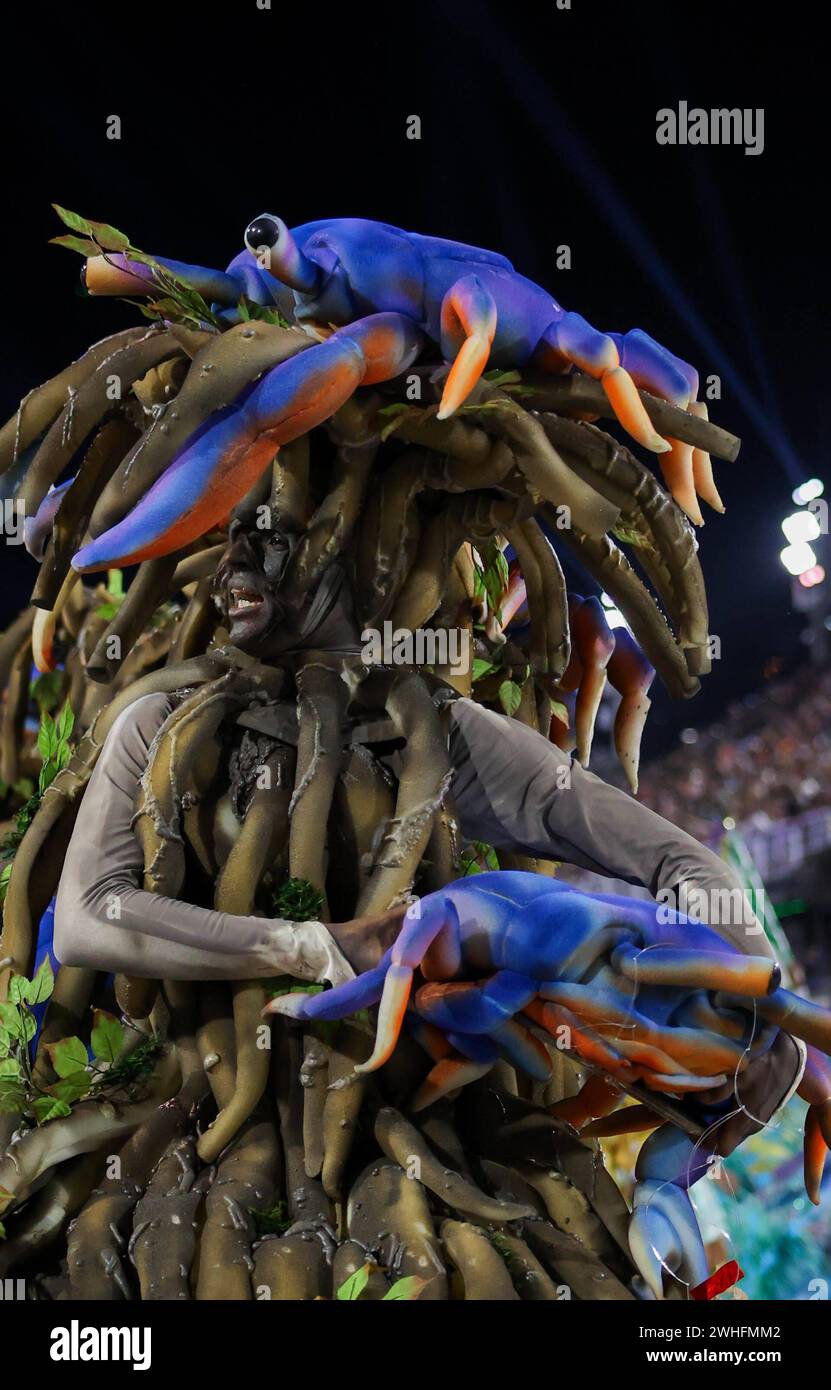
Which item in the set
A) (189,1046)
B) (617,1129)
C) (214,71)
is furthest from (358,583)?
(214,71)

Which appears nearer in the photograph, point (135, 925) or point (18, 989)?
point (135, 925)

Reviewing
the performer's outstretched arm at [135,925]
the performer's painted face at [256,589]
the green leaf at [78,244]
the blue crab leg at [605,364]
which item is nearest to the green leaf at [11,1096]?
the performer's outstretched arm at [135,925]

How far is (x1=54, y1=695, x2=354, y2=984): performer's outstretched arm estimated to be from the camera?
10.2ft

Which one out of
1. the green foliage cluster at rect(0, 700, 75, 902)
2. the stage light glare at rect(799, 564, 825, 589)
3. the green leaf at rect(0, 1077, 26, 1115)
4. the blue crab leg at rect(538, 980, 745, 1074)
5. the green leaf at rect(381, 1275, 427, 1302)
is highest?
the stage light glare at rect(799, 564, 825, 589)

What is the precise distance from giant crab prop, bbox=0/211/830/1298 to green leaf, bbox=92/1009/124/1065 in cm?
8

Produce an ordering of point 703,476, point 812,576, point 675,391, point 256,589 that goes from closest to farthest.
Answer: point 256,589 < point 675,391 < point 703,476 < point 812,576

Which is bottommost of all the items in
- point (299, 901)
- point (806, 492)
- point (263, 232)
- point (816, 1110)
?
point (816, 1110)

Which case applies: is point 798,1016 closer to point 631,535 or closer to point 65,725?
point 631,535

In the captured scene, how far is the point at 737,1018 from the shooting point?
3000 millimetres

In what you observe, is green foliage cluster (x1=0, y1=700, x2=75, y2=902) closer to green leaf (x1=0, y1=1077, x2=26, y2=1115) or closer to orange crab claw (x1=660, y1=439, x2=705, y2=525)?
green leaf (x1=0, y1=1077, x2=26, y2=1115)

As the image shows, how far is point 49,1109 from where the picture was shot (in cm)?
323

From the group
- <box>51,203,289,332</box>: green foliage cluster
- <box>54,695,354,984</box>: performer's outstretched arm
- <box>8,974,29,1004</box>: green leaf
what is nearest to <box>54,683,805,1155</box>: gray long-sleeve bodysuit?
<box>54,695,354,984</box>: performer's outstretched arm

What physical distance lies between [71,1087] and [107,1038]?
12 cm

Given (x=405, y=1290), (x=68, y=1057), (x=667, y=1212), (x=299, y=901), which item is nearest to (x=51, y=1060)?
(x=68, y=1057)
